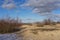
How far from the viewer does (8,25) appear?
2.80 meters

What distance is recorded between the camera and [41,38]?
8.98 feet

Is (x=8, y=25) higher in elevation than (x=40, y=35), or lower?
higher

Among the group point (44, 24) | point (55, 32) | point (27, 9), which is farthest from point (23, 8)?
point (55, 32)

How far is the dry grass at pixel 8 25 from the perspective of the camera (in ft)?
9.09

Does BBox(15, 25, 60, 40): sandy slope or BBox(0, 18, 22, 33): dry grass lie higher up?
BBox(0, 18, 22, 33): dry grass

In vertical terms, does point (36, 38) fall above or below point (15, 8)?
below

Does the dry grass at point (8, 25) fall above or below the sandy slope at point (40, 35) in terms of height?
above

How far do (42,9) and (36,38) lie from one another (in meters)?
0.53

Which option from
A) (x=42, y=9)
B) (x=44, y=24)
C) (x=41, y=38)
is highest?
(x=42, y=9)

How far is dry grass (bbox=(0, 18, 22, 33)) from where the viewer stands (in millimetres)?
2771

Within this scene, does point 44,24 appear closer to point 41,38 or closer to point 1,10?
point 41,38

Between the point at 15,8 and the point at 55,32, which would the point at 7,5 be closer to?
the point at 15,8

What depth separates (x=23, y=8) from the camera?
279 cm

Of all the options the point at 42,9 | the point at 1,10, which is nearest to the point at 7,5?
the point at 1,10
